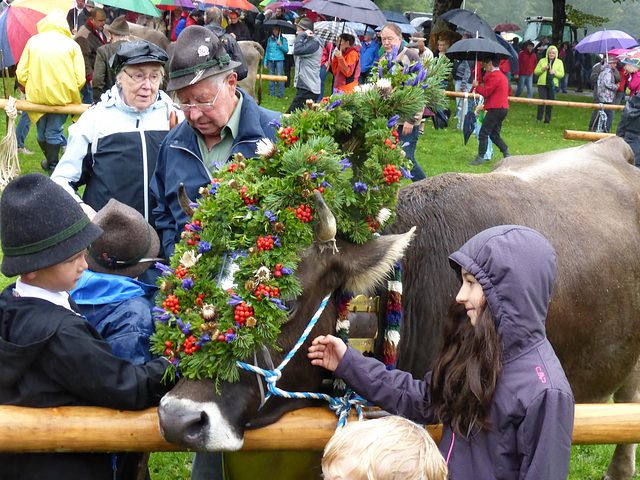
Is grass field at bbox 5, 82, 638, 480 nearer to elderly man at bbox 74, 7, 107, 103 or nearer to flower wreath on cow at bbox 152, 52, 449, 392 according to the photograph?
elderly man at bbox 74, 7, 107, 103

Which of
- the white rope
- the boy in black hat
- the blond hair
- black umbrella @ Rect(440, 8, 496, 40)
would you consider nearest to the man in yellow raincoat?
the white rope

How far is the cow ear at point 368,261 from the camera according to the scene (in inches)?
111

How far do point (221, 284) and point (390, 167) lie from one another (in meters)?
0.89

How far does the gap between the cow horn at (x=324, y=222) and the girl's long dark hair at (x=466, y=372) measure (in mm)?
565

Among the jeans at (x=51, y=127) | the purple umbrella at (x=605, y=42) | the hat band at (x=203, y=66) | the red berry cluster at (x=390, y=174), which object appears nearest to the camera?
the red berry cluster at (x=390, y=174)

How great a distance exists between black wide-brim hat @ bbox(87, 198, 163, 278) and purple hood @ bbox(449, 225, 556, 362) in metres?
1.60

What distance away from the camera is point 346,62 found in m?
13.7

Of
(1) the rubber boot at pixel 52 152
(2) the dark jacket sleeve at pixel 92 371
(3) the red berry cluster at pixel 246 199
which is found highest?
(3) the red berry cluster at pixel 246 199

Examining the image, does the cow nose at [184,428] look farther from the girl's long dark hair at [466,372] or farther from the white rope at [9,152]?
the white rope at [9,152]

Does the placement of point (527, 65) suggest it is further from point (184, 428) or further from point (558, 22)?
point (184, 428)

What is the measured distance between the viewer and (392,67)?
3.09 metres

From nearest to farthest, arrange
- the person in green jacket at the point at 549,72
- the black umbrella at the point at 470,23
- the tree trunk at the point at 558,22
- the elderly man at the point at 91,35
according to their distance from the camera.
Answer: the elderly man at the point at 91,35
the black umbrella at the point at 470,23
the person in green jacket at the point at 549,72
the tree trunk at the point at 558,22

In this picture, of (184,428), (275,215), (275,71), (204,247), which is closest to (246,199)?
(275,215)

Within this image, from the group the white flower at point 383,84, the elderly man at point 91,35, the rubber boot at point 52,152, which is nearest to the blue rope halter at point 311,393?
the white flower at point 383,84
